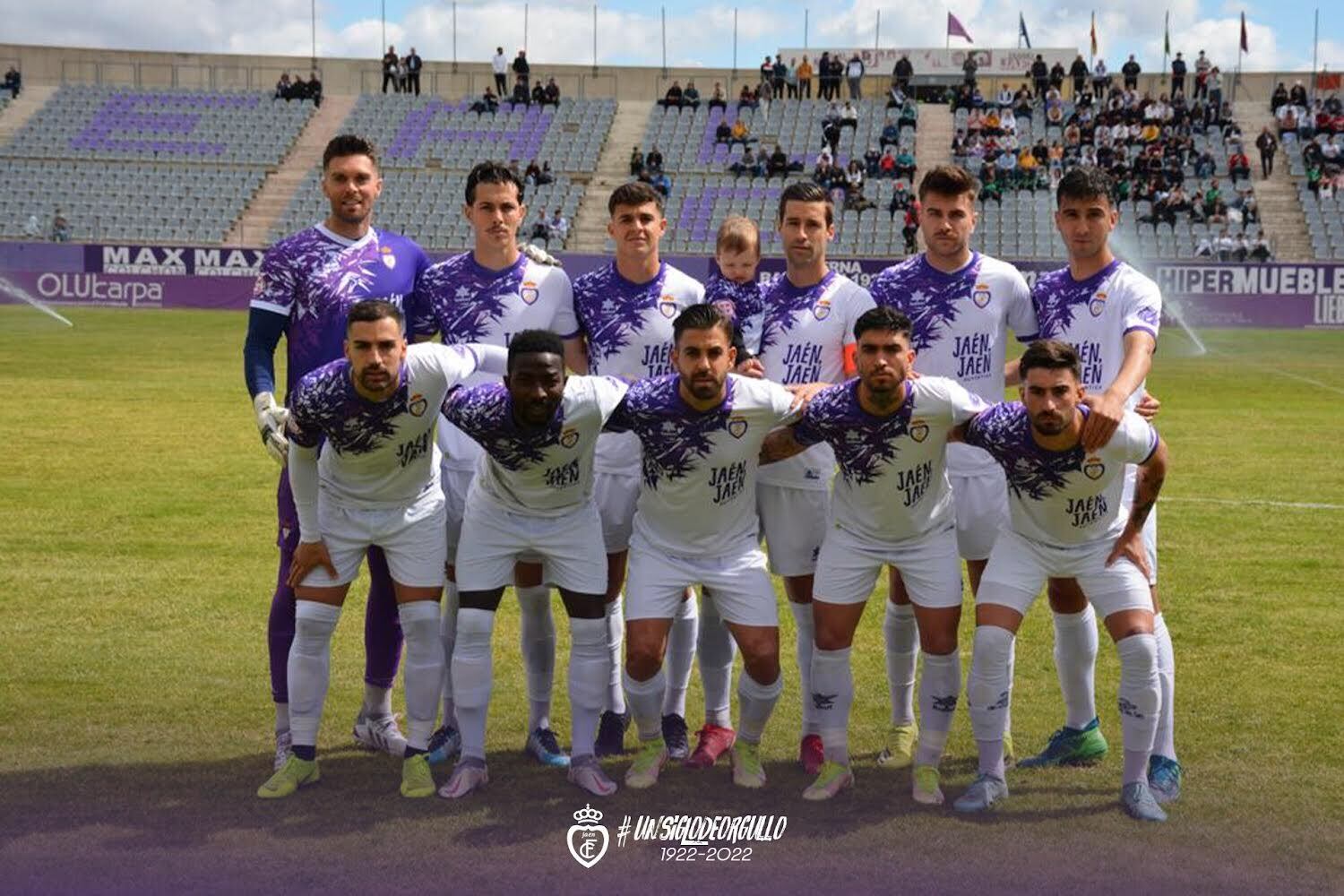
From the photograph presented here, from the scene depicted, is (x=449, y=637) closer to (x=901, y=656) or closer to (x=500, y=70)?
(x=901, y=656)

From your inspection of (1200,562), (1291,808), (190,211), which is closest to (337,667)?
(1291,808)

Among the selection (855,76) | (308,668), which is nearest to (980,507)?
(308,668)

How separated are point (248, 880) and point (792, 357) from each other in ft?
10.2

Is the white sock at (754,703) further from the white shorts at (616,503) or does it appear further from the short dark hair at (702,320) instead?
the short dark hair at (702,320)

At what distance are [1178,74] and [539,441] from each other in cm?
4788

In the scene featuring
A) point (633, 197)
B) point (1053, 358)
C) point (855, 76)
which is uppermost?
point (855, 76)

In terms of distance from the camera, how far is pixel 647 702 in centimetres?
608

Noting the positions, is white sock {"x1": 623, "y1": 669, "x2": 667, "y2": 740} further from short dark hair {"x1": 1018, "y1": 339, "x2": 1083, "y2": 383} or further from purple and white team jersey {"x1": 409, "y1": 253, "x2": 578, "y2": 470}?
short dark hair {"x1": 1018, "y1": 339, "x2": 1083, "y2": 383}

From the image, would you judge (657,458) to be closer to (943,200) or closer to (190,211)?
(943,200)

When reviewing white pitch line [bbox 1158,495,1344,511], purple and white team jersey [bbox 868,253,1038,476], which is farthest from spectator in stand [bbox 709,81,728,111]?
purple and white team jersey [bbox 868,253,1038,476]

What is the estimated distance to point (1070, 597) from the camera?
622 centimetres

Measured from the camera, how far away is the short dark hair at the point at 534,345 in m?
5.71

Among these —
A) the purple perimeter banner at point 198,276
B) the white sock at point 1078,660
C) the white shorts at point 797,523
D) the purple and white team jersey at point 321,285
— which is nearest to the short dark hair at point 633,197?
the purple and white team jersey at point 321,285

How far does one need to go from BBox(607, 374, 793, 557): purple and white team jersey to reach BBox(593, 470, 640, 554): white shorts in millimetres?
297
